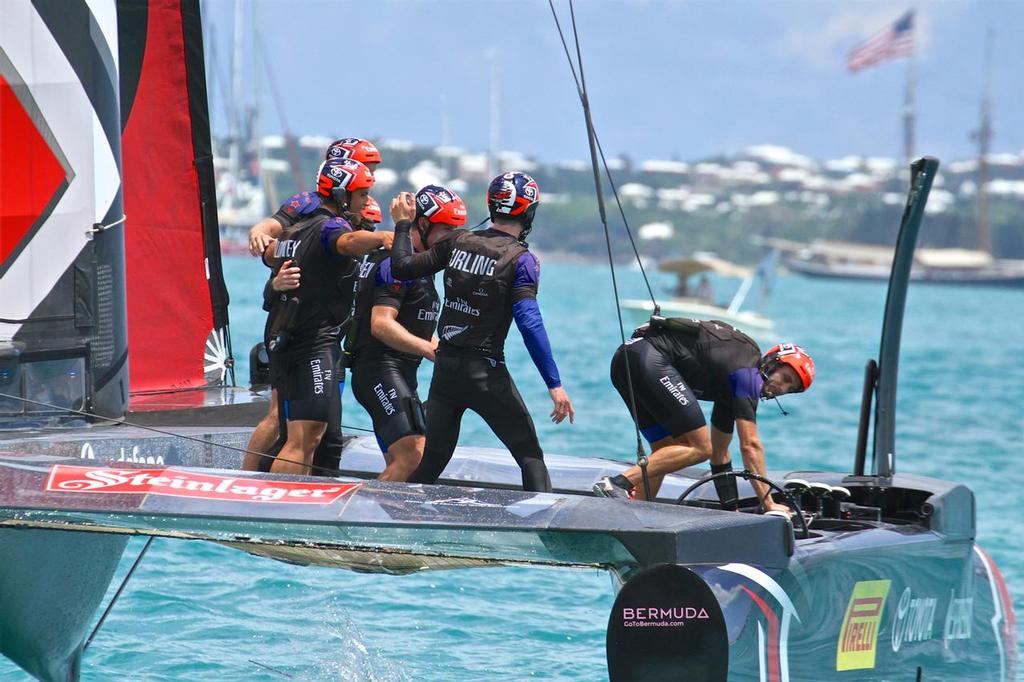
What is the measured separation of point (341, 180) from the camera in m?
6.90

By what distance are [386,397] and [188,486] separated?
6.33ft

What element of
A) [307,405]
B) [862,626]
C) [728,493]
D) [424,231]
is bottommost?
[862,626]

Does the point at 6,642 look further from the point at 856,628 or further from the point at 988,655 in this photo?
the point at 988,655

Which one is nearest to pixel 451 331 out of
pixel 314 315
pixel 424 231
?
pixel 424 231

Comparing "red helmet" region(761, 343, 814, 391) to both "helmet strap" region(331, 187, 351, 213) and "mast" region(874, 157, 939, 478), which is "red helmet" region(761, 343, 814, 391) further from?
"helmet strap" region(331, 187, 351, 213)

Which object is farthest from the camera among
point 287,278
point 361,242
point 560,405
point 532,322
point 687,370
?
point 687,370

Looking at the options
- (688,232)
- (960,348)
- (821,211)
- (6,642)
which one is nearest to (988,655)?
(6,642)

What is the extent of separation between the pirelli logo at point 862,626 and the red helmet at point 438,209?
2.30 m

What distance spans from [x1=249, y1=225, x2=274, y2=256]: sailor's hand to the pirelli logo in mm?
3050

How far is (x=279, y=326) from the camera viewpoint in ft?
22.5

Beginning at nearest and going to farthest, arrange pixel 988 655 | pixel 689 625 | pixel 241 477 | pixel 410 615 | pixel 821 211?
pixel 689 625 → pixel 241 477 → pixel 988 655 → pixel 410 615 → pixel 821 211

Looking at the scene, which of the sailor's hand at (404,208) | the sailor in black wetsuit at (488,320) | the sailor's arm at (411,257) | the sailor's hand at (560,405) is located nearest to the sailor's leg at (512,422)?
the sailor in black wetsuit at (488,320)

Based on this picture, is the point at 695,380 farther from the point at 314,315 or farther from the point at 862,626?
the point at 314,315

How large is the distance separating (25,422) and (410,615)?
3.03m
